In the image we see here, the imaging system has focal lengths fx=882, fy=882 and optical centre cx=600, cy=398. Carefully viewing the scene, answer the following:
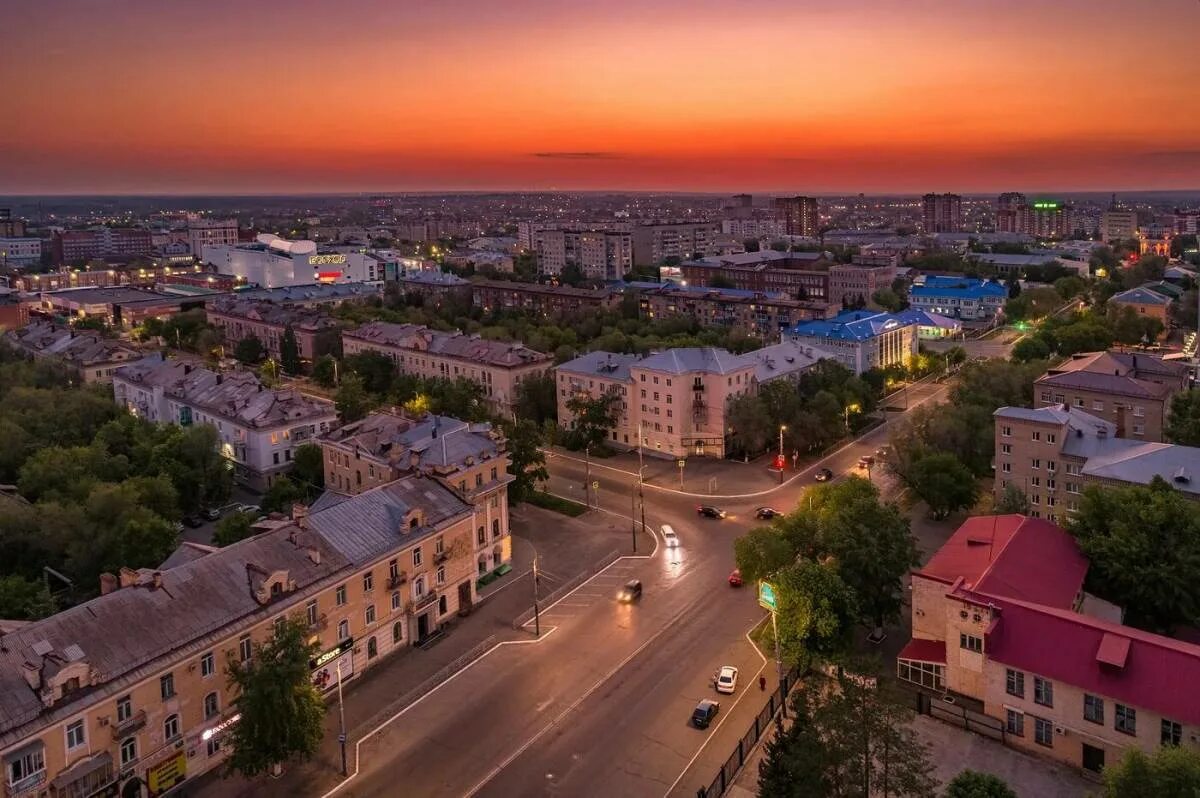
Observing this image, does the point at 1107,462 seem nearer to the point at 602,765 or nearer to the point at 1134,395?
the point at 1134,395

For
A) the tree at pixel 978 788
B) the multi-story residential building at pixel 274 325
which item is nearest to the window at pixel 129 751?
the tree at pixel 978 788

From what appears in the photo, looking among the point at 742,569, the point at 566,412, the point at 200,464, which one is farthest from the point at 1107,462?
the point at 200,464

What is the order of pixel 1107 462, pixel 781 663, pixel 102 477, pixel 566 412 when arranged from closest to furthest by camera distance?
1. pixel 781 663
2. pixel 1107 462
3. pixel 102 477
4. pixel 566 412

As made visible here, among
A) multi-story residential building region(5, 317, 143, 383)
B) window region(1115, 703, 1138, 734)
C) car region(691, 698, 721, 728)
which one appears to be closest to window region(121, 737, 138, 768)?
car region(691, 698, 721, 728)

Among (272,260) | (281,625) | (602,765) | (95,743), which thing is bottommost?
(602,765)

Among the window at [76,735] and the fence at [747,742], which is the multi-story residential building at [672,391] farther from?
the window at [76,735]

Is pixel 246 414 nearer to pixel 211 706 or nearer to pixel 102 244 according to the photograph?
pixel 211 706
